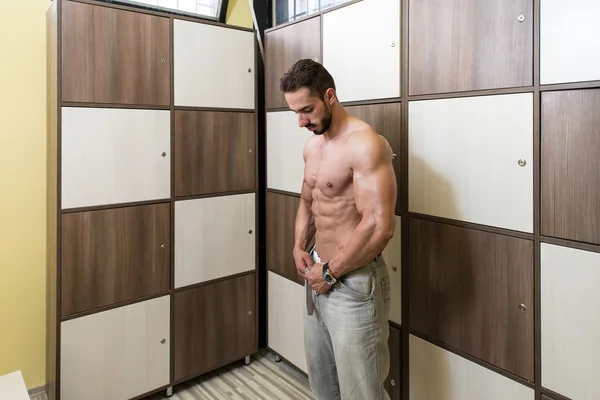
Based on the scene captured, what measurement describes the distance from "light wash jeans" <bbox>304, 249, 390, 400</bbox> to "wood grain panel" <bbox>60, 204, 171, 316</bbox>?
3.46 feet

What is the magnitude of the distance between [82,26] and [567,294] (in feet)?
7.52

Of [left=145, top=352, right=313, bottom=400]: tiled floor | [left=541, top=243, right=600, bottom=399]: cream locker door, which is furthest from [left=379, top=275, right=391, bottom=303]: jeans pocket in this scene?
[left=145, top=352, right=313, bottom=400]: tiled floor

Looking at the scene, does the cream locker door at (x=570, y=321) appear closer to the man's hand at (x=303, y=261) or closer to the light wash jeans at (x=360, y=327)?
the light wash jeans at (x=360, y=327)

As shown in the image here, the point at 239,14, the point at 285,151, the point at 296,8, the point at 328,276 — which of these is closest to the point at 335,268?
the point at 328,276

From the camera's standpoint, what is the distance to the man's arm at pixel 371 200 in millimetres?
1519

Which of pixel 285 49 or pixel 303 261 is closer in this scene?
pixel 303 261

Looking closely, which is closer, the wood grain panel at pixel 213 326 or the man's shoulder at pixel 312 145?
the man's shoulder at pixel 312 145

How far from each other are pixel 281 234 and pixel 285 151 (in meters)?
0.51

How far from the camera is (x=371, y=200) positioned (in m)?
1.53

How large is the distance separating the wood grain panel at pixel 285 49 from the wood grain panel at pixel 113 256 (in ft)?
3.08

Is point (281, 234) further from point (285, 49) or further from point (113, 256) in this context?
point (285, 49)

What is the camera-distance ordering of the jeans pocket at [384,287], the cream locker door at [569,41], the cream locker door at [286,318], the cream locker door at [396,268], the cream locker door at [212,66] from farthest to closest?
the cream locker door at [286,318] < the cream locker door at [212,66] < the cream locker door at [396,268] < the jeans pocket at [384,287] < the cream locker door at [569,41]

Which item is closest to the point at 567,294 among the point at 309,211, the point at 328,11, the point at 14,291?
the point at 309,211

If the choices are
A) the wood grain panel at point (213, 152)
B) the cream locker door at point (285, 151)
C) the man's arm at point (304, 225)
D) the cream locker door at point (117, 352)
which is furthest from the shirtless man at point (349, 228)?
the cream locker door at point (117, 352)
